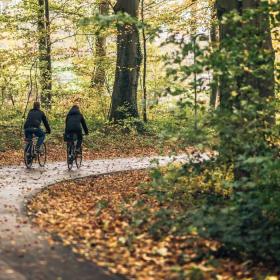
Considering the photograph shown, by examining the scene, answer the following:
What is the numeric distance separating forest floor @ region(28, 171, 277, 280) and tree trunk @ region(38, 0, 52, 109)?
1432cm

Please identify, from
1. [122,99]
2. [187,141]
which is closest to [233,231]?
[187,141]

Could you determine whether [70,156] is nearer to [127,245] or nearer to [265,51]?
[127,245]

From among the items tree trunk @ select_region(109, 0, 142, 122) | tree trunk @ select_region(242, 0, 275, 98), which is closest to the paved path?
tree trunk @ select_region(242, 0, 275, 98)

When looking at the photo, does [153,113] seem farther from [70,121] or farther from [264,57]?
[264,57]

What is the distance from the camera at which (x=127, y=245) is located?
708 cm

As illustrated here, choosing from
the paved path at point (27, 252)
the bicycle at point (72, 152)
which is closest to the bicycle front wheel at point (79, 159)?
the bicycle at point (72, 152)

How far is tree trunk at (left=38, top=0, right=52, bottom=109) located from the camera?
23345mm

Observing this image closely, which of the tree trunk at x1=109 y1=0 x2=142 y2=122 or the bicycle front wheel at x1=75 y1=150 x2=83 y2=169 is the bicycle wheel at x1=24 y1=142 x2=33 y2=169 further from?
the tree trunk at x1=109 y1=0 x2=142 y2=122

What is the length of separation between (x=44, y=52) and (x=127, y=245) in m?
17.6

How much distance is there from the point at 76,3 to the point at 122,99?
26.4 feet

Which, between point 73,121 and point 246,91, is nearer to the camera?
point 246,91

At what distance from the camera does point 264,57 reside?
23.2 ft

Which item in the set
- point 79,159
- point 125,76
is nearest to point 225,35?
point 79,159

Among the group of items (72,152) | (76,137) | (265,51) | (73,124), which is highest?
(265,51)
